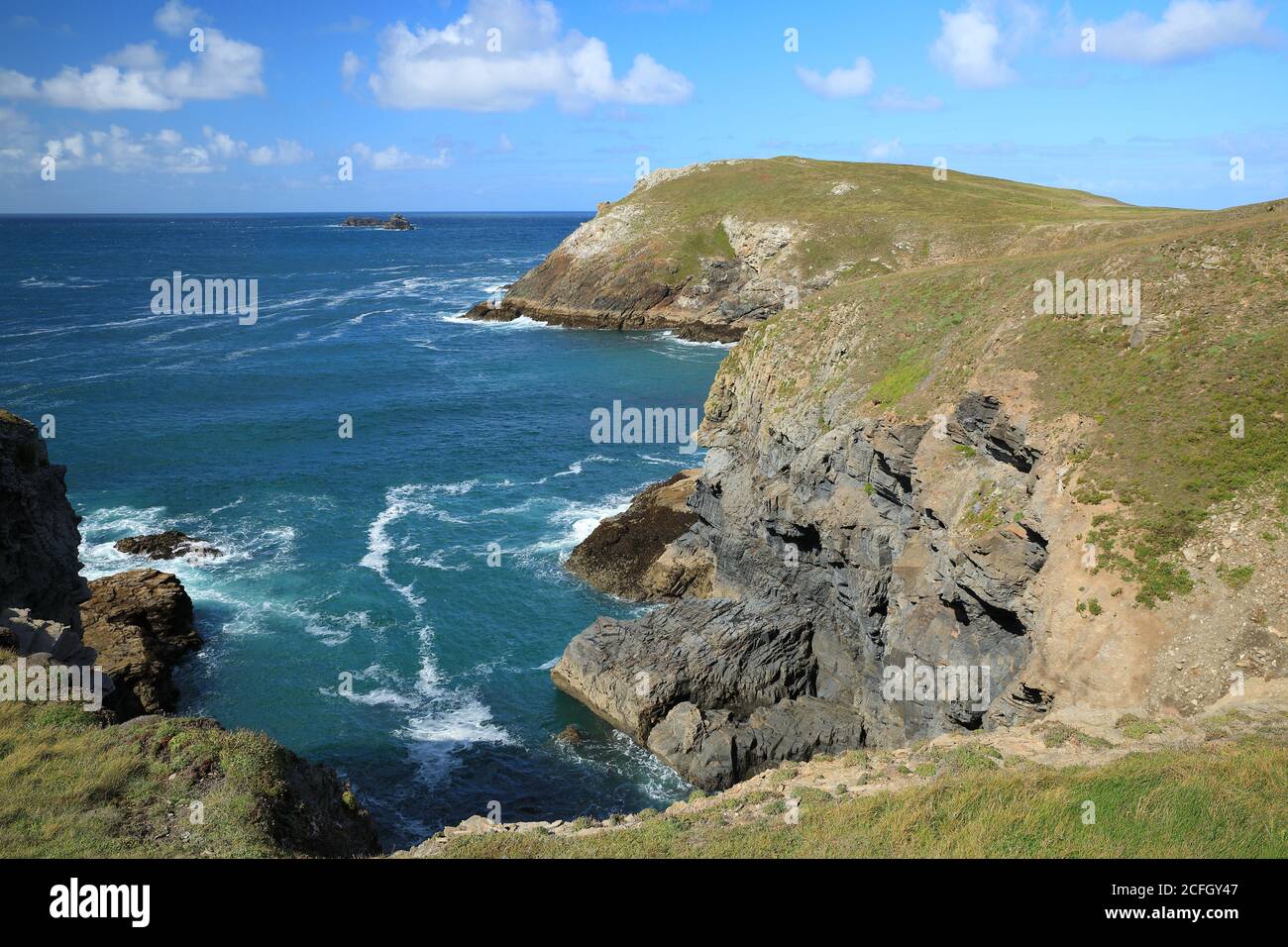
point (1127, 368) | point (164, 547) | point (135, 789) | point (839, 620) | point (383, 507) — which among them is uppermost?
point (1127, 368)

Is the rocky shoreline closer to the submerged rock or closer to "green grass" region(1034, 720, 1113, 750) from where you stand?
the submerged rock

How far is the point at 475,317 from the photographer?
122250 millimetres

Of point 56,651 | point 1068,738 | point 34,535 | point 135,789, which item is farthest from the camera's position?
point 34,535

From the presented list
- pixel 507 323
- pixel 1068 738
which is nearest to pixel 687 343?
pixel 507 323

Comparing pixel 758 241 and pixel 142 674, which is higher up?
pixel 758 241

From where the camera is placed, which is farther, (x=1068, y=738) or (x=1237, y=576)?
(x=1237, y=576)

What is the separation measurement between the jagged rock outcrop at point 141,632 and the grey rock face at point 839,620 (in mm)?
16884

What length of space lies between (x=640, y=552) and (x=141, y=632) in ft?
80.3

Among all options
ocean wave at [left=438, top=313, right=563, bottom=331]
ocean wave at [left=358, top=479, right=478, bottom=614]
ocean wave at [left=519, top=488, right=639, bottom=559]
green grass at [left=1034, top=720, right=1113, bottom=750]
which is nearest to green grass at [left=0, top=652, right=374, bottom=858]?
green grass at [left=1034, top=720, right=1113, bottom=750]

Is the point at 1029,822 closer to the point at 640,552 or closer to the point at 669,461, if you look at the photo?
the point at 640,552

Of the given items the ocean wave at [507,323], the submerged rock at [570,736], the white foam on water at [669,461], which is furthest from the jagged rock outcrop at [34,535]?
the ocean wave at [507,323]

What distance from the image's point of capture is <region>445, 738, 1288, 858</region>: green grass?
1582cm

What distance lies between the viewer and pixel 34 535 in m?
31.0
